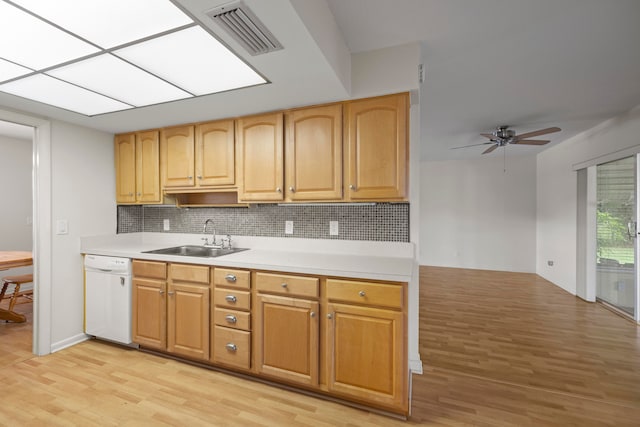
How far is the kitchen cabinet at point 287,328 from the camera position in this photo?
1916mm

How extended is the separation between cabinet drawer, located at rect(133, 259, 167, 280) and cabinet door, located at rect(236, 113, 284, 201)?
87 centimetres

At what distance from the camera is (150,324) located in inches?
97.1

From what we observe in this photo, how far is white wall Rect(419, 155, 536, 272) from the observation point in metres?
5.90

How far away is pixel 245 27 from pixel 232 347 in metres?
2.05

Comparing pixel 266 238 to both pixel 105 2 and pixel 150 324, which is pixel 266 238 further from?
pixel 105 2

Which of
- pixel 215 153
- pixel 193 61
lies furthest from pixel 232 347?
pixel 193 61

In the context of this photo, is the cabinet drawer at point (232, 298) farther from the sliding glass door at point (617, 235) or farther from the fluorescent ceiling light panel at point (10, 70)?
the sliding glass door at point (617, 235)

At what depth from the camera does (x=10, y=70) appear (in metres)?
1.79

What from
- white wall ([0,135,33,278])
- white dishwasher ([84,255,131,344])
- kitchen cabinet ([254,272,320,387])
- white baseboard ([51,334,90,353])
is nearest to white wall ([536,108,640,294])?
kitchen cabinet ([254,272,320,387])

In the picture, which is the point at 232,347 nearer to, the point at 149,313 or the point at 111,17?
the point at 149,313

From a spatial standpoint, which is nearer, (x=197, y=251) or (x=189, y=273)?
(x=189, y=273)

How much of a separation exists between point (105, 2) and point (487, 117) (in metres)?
4.05

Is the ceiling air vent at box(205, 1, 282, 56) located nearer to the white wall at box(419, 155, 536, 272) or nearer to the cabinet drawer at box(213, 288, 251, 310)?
the cabinet drawer at box(213, 288, 251, 310)

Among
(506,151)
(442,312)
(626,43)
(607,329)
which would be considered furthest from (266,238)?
(506,151)
